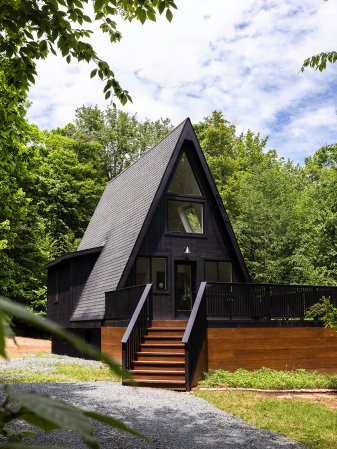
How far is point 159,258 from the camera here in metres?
18.6

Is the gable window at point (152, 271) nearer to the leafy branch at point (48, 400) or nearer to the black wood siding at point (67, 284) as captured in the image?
the black wood siding at point (67, 284)

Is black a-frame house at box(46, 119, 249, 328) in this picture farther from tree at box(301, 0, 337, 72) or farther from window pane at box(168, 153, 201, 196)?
tree at box(301, 0, 337, 72)

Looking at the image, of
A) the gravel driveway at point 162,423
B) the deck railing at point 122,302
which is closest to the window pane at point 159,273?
the deck railing at point 122,302

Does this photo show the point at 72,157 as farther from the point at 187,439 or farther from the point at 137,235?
the point at 187,439

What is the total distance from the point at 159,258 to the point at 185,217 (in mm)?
2005

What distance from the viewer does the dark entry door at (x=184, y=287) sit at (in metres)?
18.7

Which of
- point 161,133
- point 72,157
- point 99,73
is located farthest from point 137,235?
point 161,133

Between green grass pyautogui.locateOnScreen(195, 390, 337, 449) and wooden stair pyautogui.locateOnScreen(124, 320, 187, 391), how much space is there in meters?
1.29

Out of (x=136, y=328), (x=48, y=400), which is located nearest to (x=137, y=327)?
(x=136, y=328)

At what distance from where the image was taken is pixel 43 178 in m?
38.1

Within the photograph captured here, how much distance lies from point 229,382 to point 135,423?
4772mm

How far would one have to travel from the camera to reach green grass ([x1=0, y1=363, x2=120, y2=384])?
12922 mm

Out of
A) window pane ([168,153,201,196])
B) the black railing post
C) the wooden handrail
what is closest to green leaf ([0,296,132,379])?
the black railing post

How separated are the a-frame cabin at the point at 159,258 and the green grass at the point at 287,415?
166 inches
